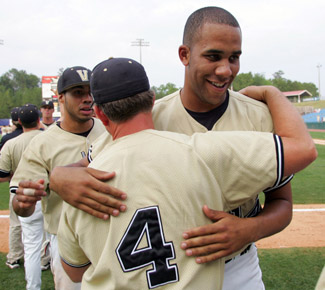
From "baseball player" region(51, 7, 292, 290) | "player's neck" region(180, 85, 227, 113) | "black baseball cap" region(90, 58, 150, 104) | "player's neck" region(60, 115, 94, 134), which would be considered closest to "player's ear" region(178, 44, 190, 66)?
"baseball player" region(51, 7, 292, 290)

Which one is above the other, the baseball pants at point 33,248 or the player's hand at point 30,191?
the player's hand at point 30,191

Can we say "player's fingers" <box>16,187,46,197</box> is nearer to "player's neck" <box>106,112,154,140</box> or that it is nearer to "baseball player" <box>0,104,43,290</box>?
"player's neck" <box>106,112,154,140</box>

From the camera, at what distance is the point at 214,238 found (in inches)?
57.7

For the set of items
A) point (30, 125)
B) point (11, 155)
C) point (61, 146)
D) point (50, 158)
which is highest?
point (30, 125)

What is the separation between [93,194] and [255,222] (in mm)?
817

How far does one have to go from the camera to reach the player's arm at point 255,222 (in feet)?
4.73

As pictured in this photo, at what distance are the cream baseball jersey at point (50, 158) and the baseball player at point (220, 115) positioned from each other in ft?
4.70

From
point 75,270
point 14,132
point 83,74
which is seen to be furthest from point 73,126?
point 14,132

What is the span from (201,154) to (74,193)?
0.62 m

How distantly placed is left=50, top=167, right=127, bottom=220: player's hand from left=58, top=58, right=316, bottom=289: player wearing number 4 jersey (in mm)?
37

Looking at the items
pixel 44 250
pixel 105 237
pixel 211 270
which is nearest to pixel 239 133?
pixel 211 270

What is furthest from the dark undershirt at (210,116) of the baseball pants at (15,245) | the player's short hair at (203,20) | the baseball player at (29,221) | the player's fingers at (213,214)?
the baseball pants at (15,245)

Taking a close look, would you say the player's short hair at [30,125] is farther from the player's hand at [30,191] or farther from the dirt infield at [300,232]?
the player's hand at [30,191]

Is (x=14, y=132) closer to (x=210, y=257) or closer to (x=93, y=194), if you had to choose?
(x=93, y=194)
